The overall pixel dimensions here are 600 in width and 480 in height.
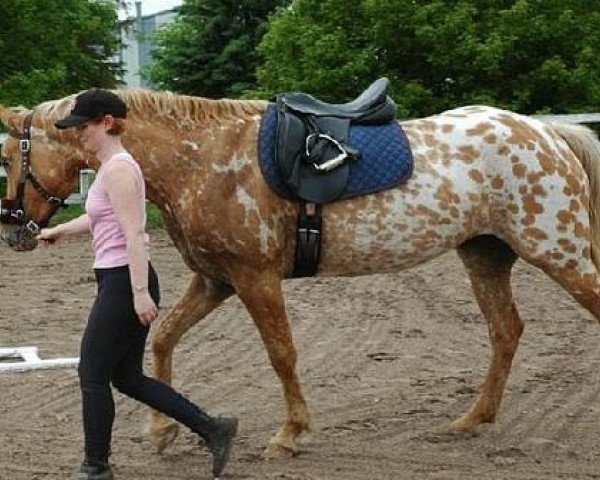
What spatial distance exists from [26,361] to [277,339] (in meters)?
2.82

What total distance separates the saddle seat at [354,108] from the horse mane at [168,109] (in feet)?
0.57

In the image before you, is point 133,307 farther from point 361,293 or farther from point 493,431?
point 361,293

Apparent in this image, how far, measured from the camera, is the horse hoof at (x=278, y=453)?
544 centimetres

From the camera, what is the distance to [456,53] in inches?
744

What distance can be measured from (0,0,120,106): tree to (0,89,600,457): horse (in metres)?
15.3

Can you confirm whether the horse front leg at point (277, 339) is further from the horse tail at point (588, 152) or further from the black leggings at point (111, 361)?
the horse tail at point (588, 152)

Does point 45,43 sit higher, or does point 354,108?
point 354,108

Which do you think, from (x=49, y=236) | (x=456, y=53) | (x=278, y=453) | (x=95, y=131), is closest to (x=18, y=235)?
(x=49, y=236)

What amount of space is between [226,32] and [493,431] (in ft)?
69.3

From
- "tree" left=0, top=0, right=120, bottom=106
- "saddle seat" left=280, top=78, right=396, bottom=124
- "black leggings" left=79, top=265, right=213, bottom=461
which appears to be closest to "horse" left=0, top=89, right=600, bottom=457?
"saddle seat" left=280, top=78, right=396, bottom=124

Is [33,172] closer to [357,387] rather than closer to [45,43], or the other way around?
[357,387]

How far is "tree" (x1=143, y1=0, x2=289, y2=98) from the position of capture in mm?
25828

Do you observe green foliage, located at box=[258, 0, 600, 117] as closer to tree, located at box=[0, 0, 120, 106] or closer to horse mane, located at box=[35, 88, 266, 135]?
tree, located at box=[0, 0, 120, 106]

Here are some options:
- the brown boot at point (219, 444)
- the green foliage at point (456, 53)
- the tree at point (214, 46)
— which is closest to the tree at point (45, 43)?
the tree at point (214, 46)
